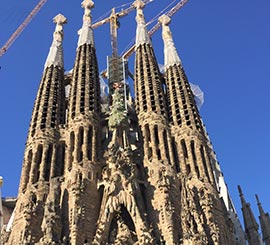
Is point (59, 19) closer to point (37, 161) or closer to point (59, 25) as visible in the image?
point (59, 25)

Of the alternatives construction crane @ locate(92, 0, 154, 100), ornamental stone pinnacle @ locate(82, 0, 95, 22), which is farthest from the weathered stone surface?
ornamental stone pinnacle @ locate(82, 0, 95, 22)

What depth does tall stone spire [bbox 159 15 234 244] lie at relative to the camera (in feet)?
76.2

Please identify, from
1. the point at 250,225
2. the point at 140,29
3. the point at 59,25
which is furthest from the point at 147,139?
the point at 59,25

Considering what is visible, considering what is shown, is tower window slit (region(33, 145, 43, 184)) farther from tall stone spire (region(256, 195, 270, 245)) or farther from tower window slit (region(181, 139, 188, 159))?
tall stone spire (region(256, 195, 270, 245))

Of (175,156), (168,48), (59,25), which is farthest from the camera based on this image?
(59,25)

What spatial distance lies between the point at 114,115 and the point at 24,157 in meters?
6.21

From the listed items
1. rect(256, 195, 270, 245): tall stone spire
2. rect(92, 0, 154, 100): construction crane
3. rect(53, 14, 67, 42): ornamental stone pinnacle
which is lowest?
rect(256, 195, 270, 245): tall stone spire

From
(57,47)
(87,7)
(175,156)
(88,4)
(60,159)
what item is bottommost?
(175,156)

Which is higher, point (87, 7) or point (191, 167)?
point (87, 7)

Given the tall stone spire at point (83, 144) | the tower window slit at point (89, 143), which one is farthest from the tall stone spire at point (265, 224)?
the tower window slit at point (89, 143)

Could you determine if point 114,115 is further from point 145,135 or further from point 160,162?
point 160,162

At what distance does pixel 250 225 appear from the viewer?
94.1 ft

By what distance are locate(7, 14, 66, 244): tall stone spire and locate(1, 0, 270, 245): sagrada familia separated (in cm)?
7

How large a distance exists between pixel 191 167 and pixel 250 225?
569 cm
